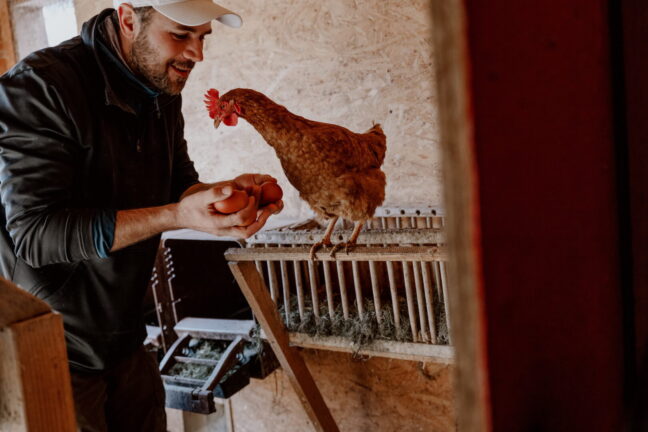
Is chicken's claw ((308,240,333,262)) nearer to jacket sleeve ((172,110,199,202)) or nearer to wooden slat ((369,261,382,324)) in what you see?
wooden slat ((369,261,382,324))

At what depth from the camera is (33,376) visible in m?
0.53

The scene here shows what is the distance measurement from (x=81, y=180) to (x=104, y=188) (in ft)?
0.21

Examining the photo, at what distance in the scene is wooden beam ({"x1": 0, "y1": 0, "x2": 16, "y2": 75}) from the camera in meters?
3.79

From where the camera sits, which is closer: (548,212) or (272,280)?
(548,212)

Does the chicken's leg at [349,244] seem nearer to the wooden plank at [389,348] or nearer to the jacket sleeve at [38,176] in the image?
the wooden plank at [389,348]

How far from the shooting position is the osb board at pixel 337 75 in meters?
2.49

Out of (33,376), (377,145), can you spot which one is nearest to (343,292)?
(377,145)

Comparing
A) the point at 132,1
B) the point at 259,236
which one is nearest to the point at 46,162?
the point at 132,1

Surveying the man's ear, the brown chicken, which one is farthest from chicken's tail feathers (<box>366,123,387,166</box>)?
the man's ear

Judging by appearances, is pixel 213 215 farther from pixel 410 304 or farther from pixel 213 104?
pixel 410 304

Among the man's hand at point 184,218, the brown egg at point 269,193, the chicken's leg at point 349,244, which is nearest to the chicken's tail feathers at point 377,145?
the chicken's leg at point 349,244

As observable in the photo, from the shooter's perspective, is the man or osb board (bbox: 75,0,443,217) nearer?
the man

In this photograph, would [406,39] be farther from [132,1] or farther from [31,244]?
[31,244]

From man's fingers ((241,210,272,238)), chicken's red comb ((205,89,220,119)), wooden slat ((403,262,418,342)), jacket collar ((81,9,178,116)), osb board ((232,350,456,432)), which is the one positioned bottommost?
osb board ((232,350,456,432))
